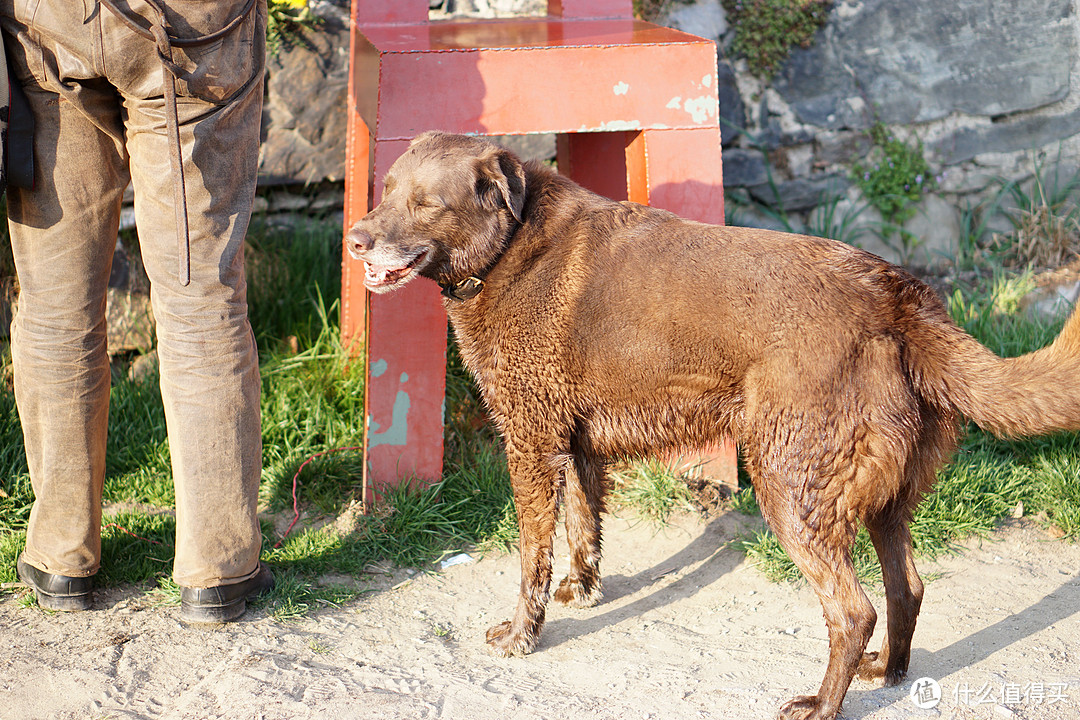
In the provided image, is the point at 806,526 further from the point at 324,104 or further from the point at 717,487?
the point at 324,104

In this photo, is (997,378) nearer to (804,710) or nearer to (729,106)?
(804,710)

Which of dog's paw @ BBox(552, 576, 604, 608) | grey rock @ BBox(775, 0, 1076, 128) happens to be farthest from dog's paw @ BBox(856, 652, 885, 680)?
grey rock @ BBox(775, 0, 1076, 128)

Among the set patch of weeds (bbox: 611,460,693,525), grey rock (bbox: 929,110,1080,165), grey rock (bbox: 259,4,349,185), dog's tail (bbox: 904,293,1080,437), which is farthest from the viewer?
grey rock (bbox: 929,110,1080,165)

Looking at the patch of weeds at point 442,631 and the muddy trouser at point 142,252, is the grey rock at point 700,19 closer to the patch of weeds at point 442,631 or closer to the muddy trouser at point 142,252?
the muddy trouser at point 142,252

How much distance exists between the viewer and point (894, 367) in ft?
8.06

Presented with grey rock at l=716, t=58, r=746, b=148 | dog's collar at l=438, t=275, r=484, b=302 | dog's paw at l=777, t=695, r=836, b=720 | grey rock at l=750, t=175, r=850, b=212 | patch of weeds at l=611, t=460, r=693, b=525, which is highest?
grey rock at l=716, t=58, r=746, b=148

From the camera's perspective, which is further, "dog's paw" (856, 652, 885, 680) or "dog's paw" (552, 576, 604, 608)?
"dog's paw" (552, 576, 604, 608)

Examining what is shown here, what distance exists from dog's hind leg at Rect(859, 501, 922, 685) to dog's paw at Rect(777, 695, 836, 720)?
0.27 metres

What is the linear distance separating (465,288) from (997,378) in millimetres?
1525

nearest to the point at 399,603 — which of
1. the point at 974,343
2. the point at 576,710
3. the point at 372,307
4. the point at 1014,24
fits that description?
the point at 576,710

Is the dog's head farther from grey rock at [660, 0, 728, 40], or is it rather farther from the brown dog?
grey rock at [660, 0, 728, 40]

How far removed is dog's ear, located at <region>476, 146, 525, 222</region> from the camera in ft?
9.09

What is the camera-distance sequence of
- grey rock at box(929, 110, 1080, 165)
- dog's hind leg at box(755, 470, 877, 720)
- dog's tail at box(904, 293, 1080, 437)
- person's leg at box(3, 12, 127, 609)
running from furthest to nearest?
grey rock at box(929, 110, 1080, 165)
person's leg at box(3, 12, 127, 609)
dog's hind leg at box(755, 470, 877, 720)
dog's tail at box(904, 293, 1080, 437)

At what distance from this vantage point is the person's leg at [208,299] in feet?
8.62
